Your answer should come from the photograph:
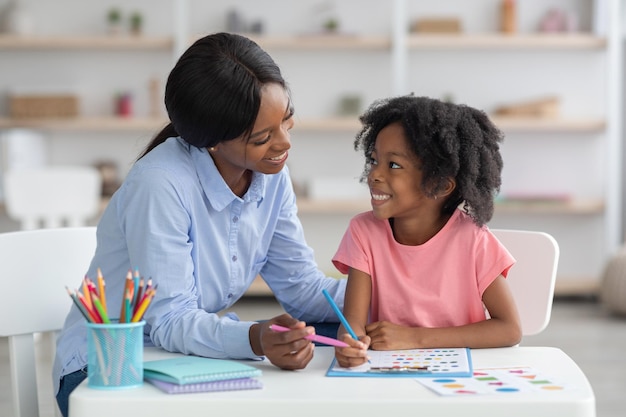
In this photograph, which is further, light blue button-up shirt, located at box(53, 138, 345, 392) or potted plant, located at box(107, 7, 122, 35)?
potted plant, located at box(107, 7, 122, 35)

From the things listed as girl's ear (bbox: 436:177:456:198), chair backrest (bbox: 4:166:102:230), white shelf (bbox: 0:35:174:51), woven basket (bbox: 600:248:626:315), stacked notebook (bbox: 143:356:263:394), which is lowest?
woven basket (bbox: 600:248:626:315)

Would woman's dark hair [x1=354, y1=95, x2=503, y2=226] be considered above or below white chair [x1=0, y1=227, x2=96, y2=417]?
above

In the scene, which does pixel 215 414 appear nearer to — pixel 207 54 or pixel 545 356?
pixel 545 356

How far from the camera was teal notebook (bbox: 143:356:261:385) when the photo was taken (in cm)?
115

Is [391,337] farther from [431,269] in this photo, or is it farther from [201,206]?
[201,206]

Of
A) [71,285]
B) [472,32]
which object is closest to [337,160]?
[472,32]

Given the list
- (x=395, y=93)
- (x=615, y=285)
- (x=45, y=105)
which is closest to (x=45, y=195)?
(x=45, y=105)

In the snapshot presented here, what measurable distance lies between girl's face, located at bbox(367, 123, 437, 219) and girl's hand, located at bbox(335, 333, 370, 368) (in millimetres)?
393

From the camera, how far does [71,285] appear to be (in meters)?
1.81

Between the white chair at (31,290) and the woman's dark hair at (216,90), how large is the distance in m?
0.35

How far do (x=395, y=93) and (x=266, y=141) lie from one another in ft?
12.7

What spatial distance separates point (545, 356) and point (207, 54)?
727 mm

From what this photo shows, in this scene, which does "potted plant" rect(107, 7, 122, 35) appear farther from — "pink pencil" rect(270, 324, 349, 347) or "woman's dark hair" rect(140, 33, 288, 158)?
"pink pencil" rect(270, 324, 349, 347)

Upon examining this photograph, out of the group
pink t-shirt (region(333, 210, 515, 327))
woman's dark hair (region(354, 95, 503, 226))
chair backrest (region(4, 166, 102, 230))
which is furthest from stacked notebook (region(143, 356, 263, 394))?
chair backrest (region(4, 166, 102, 230))
